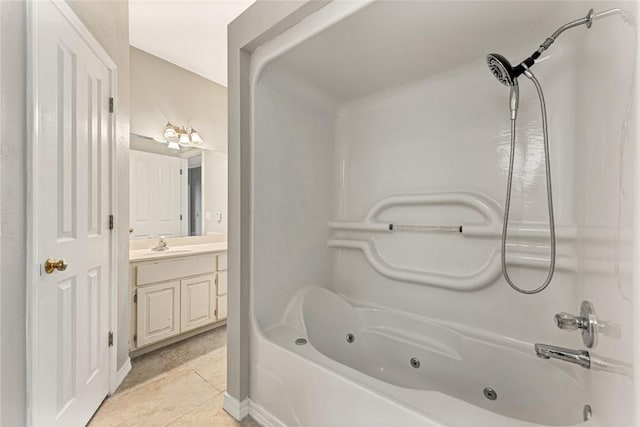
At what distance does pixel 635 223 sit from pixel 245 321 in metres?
1.56

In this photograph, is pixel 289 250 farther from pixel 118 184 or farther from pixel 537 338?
pixel 537 338

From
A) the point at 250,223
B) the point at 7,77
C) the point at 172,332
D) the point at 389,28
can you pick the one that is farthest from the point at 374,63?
the point at 172,332

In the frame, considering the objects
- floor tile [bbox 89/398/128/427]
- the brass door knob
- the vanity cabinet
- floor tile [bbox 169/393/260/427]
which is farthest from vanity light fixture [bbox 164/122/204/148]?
floor tile [bbox 169/393/260/427]

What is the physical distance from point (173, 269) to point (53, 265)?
1125 mm

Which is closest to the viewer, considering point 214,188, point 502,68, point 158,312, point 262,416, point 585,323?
point 585,323

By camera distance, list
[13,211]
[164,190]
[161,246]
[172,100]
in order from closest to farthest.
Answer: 1. [13,211]
2. [161,246]
3. [164,190]
4. [172,100]

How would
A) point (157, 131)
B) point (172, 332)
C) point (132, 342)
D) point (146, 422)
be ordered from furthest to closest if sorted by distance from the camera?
1. point (157, 131)
2. point (172, 332)
3. point (132, 342)
4. point (146, 422)

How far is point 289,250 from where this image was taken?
5.87ft

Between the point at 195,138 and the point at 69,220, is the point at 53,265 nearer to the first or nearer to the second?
the point at 69,220

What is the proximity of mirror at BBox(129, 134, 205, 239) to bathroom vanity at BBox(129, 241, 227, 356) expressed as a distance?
0.31m

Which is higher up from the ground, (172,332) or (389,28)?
(389,28)

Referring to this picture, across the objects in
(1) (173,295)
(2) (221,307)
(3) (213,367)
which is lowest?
(3) (213,367)

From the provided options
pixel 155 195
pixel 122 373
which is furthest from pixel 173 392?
pixel 155 195

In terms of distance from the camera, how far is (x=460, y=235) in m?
1.61
